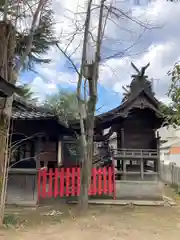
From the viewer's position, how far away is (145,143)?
1300 centimetres

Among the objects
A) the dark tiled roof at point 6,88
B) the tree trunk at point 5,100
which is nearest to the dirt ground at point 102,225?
the tree trunk at point 5,100

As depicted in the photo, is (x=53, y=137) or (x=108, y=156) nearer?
(x=53, y=137)

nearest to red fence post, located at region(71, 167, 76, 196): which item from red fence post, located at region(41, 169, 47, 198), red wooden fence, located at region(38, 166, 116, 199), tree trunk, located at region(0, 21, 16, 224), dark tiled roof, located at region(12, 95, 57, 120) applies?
red wooden fence, located at region(38, 166, 116, 199)

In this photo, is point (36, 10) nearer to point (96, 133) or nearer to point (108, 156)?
point (108, 156)

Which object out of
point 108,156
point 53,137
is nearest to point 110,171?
point 108,156

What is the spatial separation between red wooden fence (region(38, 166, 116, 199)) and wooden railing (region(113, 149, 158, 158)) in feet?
3.27

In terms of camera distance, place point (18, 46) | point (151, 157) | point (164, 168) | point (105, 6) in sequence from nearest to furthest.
Answer: point (18, 46), point (105, 6), point (151, 157), point (164, 168)

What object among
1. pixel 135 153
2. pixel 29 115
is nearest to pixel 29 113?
pixel 29 115

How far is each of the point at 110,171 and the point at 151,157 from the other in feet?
6.60

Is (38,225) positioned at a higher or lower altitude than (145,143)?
lower

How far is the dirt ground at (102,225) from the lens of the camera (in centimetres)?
633

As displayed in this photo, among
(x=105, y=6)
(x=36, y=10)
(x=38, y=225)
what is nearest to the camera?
(x=38, y=225)

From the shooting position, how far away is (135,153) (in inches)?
488

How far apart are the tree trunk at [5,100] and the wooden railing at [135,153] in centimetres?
612
